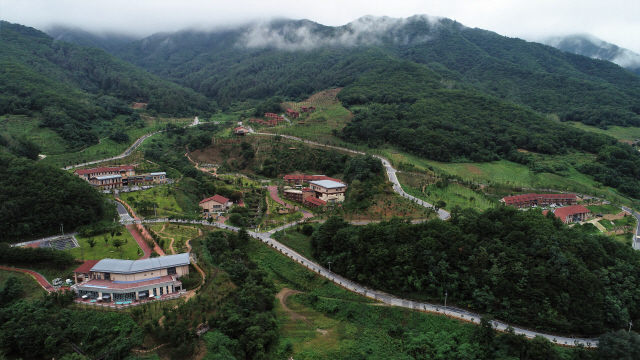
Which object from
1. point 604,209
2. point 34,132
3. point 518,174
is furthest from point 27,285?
point 518,174

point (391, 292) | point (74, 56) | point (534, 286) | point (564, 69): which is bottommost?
point (391, 292)

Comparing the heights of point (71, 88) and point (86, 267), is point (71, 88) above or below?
above

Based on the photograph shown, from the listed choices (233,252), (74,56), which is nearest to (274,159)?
(233,252)

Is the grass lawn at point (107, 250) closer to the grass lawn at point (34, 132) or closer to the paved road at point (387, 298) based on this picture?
the paved road at point (387, 298)

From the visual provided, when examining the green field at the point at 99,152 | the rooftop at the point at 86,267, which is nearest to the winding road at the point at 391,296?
the rooftop at the point at 86,267

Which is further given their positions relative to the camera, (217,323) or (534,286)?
(534,286)

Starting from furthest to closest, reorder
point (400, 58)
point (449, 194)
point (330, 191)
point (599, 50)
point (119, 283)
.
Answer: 1. point (599, 50)
2. point (400, 58)
3. point (330, 191)
4. point (449, 194)
5. point (119, 283)

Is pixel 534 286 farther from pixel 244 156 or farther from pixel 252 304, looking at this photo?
pixel 244 156

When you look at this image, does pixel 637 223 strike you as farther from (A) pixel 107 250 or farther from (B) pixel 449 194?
(A) pixel 107 250
